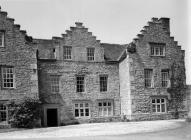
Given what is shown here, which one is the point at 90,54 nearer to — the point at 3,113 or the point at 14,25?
the point at 14,25

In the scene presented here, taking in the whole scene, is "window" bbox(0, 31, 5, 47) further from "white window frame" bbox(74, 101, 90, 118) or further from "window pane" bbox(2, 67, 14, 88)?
"white window frame" bbox(74, 101, 90, 118)

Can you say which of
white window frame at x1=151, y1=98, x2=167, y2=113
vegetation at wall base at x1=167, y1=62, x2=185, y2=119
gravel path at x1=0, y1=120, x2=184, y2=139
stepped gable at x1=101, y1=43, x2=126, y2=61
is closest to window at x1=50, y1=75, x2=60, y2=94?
stepped gable at x1=101, y1=43, x2=126, y2=61

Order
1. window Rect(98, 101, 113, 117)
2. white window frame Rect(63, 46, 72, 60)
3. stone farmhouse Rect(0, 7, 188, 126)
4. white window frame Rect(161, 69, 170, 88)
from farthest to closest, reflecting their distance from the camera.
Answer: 1. white window frame Rect(161, 69, 170, 88)
2. window Rect(98, 101, 113, 117)
3. white window frame Rect(63, 46, 72, 60)
4. stone farmhouse Rect(0, 7, 188, 126)

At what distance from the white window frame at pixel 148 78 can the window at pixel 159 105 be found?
1651 millimetres

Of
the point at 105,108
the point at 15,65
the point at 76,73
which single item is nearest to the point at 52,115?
the point at 76,73

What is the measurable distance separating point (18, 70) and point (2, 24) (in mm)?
4336

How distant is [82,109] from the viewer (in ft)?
105

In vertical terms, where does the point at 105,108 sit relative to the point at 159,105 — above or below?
below

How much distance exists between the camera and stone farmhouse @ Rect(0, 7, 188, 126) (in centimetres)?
2864

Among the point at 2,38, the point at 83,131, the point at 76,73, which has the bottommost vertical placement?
the point at 83,131

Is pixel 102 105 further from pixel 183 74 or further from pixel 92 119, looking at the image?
pixel 183 74

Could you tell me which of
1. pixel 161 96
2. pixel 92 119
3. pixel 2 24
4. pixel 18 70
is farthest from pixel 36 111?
pixel 161 96

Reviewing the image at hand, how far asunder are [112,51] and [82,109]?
25.7ft

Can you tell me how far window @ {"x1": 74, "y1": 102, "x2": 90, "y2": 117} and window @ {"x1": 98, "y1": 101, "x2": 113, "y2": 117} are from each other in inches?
51.6
